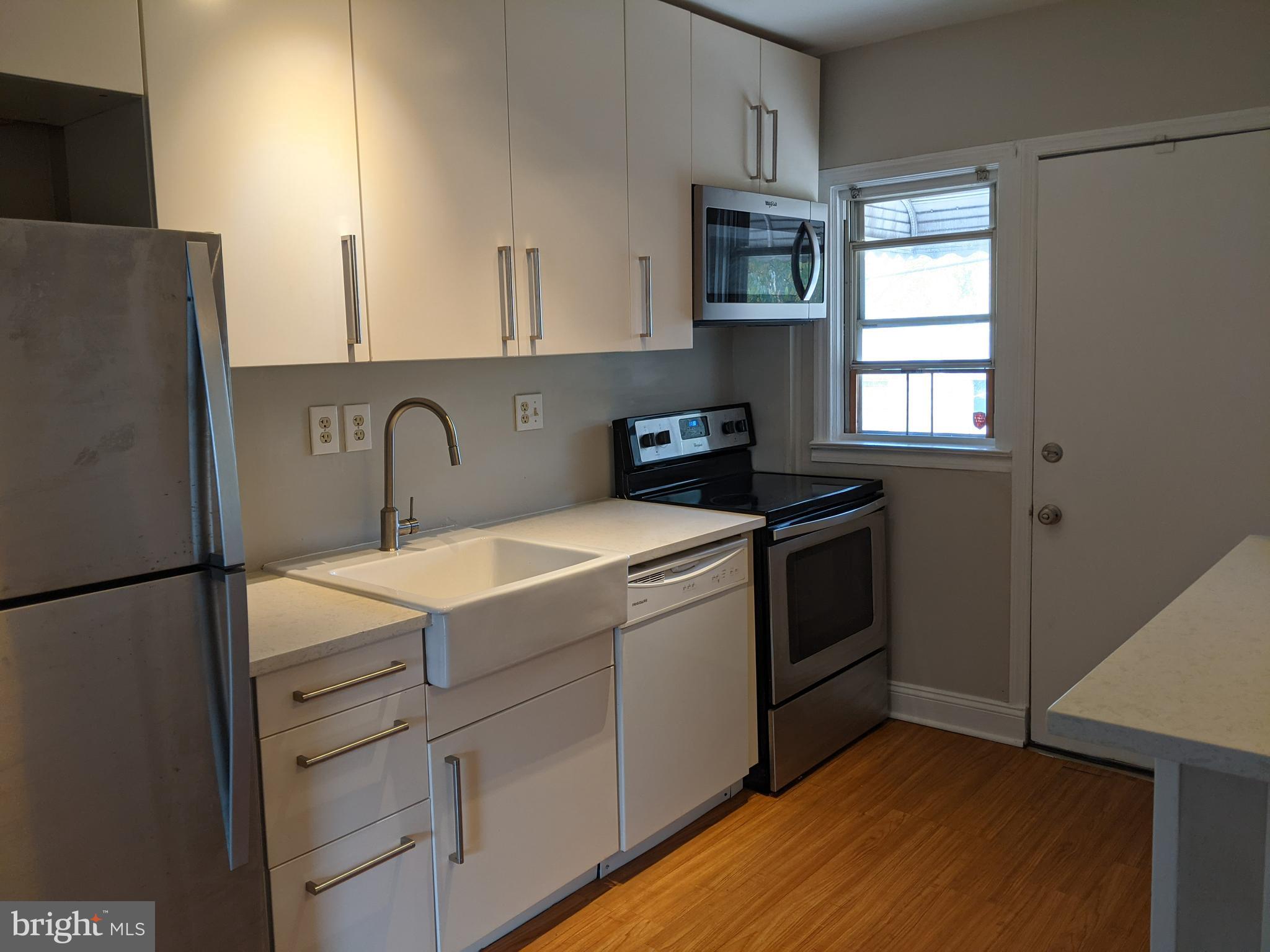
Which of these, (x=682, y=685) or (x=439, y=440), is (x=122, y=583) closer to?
(x=439, y=440)

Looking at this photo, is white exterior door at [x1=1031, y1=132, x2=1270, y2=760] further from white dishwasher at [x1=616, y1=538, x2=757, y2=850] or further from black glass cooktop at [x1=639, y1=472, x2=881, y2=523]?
white dishwasher at [x1=616, y1=538, x2=757, y2=850]

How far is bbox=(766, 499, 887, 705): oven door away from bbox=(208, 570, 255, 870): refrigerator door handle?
1.64 meters

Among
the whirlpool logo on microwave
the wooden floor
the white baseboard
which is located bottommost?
the wooden floor

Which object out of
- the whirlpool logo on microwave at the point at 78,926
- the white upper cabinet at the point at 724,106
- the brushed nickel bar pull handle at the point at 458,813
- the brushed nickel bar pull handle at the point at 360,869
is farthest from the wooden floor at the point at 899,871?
the white upper cabinet at the point at 724,106

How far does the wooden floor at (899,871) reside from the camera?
233 cm

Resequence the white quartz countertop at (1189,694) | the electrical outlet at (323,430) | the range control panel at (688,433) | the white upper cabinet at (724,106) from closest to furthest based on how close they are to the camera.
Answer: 1. the white quartz countertop at (1189,694)
2. the electrical outlet at (323,430)
3. the white upper cabinet at (724,106)
4. the range control panel at (688,433)

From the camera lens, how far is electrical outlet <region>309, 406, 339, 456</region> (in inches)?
96.0

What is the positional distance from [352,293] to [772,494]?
1608 millimetres

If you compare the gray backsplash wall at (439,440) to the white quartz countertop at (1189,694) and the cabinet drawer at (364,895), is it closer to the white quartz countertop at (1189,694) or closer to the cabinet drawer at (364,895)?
the cabinet drawer at (364,895)

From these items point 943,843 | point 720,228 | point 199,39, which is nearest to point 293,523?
point 199,39

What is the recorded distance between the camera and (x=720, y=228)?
3031 mm

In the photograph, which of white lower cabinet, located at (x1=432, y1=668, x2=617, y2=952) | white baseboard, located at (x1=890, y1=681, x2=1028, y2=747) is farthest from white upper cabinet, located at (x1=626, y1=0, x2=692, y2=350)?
white baseboard, located at (x1=890, y1=681, x2=1028, y2=747)

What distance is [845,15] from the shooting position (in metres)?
3.09

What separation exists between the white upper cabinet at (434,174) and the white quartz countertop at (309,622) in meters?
0.55
